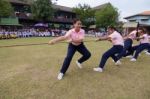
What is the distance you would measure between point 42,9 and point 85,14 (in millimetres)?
17162

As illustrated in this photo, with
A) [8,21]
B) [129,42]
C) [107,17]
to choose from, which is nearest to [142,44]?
[129,42]

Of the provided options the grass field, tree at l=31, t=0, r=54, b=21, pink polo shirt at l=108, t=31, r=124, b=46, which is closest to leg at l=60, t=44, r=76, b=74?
the grass field

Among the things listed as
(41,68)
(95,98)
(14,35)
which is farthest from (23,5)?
(95,98)

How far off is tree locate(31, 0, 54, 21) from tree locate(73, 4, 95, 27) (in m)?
14.7

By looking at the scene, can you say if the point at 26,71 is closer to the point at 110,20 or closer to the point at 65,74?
the point at 65,74

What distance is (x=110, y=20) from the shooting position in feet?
203

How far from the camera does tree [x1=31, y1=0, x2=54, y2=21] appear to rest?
163ft

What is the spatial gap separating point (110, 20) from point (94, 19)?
542cm

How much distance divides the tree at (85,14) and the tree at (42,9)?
1468 cm

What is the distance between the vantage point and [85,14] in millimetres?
63750

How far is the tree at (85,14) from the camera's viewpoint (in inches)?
2509

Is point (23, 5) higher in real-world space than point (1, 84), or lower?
higher

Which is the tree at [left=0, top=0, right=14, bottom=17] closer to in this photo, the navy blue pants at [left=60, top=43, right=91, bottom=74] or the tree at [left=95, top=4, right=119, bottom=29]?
the tree at [left=95, top=4, right=119, bottom=29]

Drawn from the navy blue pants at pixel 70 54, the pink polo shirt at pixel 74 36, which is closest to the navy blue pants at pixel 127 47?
the navy blue pants at pixel 70 54
